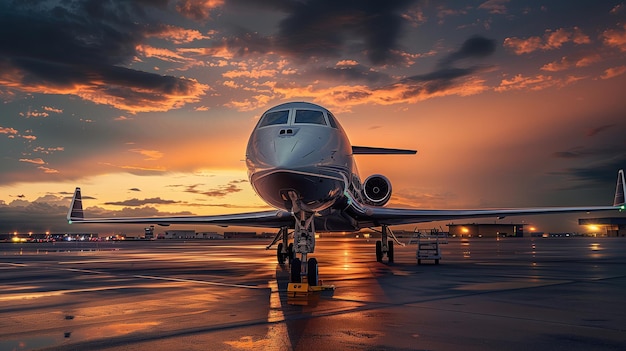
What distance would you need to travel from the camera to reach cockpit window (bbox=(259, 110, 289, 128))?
1202cm

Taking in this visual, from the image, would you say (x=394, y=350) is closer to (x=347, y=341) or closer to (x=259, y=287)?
(x=347, y=341)

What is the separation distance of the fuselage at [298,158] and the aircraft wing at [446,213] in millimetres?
5576

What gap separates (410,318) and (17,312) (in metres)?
5.99

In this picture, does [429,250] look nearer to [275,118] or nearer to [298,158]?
[275,118]

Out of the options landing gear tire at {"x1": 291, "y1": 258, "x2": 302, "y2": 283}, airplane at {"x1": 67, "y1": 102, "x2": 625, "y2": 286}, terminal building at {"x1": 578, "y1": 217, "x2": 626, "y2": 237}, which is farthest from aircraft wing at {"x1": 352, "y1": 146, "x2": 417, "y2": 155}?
terminal building at {"x1": 578, "y1": 217, "x2": 626, "y2": 237}

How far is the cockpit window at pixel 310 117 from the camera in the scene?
1210cm

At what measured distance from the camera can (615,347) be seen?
5.49 meters

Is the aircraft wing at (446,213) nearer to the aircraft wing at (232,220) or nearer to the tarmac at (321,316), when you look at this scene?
the aircraft wing at (232,220)

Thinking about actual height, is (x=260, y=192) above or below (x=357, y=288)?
above

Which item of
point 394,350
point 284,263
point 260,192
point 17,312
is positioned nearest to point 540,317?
point 394,350

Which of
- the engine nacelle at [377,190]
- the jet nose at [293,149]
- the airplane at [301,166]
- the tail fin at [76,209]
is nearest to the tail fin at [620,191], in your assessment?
the engine nacelle at [377,190]

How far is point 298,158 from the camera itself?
35.3 ft

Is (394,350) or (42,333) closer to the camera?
(394,350)

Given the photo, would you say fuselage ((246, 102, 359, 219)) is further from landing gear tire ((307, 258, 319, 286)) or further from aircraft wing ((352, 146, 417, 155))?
aircraft wing ((352, 146, 417, 155))
